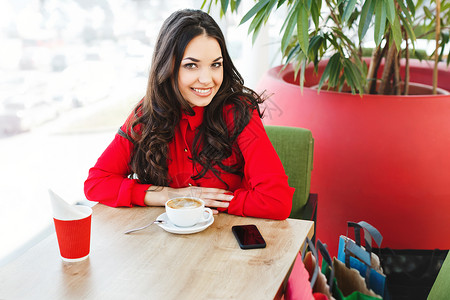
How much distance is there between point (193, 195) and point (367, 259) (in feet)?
1.98

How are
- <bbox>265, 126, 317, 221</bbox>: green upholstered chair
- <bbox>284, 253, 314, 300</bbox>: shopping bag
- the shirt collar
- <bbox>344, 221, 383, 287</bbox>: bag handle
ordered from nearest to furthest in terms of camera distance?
1. <bbox>284, 253, 314, 300</bbox>: shopping bag
2. <bbox>344, 221, 383, 287</bbox>: bag handle
3. the shirt collar
4. <bbox>265, 126, 317, 221</bbox>: green upholstered chair

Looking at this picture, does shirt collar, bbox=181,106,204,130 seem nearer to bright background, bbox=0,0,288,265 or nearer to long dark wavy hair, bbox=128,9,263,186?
long dark wavy hair, bbox=128,9,263,186

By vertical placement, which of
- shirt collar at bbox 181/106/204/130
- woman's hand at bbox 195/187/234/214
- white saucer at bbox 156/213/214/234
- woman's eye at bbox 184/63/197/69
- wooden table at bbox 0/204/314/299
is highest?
woman's eye at bbox 184/63/197/69

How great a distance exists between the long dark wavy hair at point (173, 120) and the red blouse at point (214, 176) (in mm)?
25

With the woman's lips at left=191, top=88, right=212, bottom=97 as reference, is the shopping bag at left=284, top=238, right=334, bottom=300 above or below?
below

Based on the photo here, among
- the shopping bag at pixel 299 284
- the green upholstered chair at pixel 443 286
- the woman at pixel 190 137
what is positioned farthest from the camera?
the woman at pixel 190 137

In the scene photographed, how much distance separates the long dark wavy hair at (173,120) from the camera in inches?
62.7

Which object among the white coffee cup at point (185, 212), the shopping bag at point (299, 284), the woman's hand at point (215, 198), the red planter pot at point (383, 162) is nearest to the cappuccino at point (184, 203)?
the white coffee cup at point (185, 212)

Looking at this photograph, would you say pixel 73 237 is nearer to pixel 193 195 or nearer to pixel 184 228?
pixel 184 228

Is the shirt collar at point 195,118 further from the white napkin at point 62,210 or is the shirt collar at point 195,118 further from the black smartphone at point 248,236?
the white napkin at point 62,210

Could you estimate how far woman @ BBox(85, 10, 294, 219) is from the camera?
1508 mm

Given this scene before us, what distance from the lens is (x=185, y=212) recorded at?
125cm

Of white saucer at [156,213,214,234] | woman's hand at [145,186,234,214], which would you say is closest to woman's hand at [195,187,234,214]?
woman's hand at [145,186,234,214]

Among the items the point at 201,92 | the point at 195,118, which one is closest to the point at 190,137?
the point at 195,118
